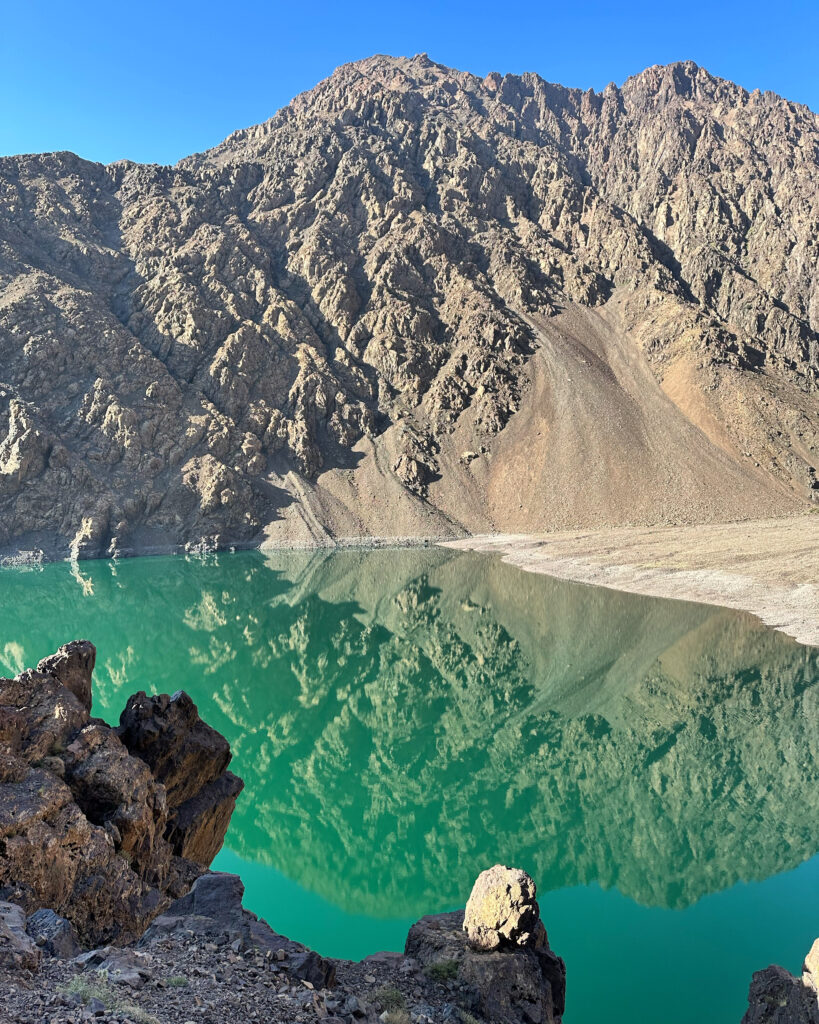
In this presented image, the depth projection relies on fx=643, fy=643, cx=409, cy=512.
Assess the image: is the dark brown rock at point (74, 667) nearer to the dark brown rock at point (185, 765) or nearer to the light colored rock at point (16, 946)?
the dark brown rock at point (185, 765)

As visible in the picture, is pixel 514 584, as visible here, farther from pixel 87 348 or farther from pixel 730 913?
pixel 87 348

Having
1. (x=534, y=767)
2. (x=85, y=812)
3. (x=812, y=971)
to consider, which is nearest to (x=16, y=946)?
(x=85, y=812)

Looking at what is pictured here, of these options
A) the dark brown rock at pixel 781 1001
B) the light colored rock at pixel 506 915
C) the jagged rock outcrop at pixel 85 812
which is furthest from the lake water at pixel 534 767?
the jagged rock outcrop at pixel 85 812

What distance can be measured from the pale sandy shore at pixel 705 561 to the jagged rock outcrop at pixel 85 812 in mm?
31914

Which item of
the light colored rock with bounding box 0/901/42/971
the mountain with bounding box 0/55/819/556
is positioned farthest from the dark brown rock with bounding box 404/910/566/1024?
the mountain with bounding box 0/55/819/556

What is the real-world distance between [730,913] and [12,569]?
74.0m

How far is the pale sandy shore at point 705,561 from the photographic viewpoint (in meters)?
41.2

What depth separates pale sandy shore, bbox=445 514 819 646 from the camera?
41188mm

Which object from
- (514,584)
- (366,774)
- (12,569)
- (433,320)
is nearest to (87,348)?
(12,569)

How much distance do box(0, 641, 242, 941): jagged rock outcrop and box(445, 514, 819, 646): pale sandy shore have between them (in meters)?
31.9

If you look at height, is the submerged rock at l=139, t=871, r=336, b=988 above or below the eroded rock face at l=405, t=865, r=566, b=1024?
below

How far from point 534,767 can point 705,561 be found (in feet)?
127

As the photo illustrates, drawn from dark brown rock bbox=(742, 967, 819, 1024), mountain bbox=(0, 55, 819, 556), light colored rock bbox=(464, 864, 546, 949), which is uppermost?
mountain bbox=(0, 55, 819, 556)

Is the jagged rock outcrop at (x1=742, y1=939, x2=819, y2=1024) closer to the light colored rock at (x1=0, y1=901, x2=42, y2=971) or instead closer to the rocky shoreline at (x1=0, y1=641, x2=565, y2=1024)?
the rocky shoreline at (x1=0, y1=641, x2=565, y2=1024)
